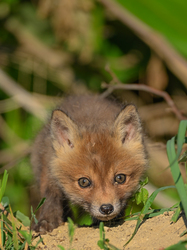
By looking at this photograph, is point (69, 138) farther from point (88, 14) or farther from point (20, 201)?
point (88, 14)

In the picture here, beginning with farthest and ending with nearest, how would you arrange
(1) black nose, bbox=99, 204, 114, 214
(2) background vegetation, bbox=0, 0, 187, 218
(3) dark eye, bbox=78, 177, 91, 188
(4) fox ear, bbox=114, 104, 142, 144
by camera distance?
(2) background vegetation, bbox=0, 0, 187, 218, (4) fox ear, bbox=114, 104, 142, 144, (3) dark eye, bbox=78, 177, 91, 188, (1) black nose, bbox=99, 204, 114, 214

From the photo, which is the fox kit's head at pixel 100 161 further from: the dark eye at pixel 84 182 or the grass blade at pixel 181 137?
the grass blade at pixel 181 137

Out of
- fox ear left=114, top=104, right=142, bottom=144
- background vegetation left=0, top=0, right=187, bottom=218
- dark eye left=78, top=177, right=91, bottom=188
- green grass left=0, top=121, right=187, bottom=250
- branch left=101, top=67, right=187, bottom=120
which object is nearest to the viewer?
green grass left=0, top=121, right=187, bottom=250

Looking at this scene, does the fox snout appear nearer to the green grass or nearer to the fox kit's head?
the fox kit's head

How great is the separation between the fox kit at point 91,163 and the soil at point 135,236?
0.26 meters

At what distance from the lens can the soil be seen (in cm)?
231

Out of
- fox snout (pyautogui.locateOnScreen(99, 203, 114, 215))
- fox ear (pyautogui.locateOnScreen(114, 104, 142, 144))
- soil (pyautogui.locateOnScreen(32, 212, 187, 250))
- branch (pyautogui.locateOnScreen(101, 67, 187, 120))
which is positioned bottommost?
soil (pyautogui.locateOnScreen(32, 212, 187, 250))

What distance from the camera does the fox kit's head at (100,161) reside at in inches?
125

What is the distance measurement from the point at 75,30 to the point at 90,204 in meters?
3.93

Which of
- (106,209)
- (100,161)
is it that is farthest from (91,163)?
(106,209)

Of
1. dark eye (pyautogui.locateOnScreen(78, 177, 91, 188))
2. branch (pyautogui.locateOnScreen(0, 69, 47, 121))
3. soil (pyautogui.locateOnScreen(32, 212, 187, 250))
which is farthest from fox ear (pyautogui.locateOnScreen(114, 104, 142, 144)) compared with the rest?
branch (pyautogui.locateOnScreen(0, 69, 47, 121))

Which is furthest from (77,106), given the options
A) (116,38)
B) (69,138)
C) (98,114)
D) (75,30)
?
(116,38)

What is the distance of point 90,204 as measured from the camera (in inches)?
126

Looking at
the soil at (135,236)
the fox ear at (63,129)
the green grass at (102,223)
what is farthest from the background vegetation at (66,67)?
the green grass at (102,223)
